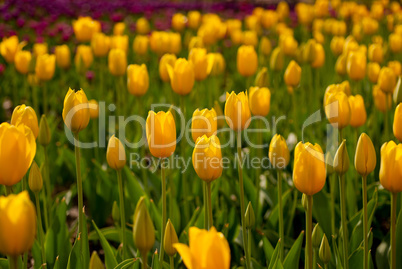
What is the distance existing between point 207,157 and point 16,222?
63 cm

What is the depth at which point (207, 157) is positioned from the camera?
154 cm

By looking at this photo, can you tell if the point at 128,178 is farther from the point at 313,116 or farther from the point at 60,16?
the point at 60,16

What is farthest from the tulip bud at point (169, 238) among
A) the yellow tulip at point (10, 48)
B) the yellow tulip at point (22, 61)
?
the yellow tulip at point (10, 48)

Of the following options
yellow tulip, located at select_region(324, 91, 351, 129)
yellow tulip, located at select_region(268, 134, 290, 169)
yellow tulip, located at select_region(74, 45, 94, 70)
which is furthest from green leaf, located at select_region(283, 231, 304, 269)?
yellow tulip, located at select_region(74, 45, 94, 70)

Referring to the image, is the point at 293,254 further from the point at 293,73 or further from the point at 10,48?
the point at 10,48

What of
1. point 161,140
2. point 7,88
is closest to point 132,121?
point 7,88

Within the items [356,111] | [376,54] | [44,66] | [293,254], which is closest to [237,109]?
[293,254]

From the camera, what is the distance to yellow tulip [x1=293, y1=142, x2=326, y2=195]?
149cm

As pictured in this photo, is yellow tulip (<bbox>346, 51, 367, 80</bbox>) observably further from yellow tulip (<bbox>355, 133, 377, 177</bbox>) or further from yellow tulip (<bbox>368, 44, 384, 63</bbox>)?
yellow tulip (<bbox>355, 133, 377, 177</bbox>)

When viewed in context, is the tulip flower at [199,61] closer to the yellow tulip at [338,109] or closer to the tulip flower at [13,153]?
the yellow tulip at [338,109]

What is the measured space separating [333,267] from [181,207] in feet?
2.71

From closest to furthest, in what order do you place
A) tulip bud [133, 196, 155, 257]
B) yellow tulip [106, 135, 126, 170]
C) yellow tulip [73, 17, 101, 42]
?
tulip bud [133, 196, 155, 257], yellow tulip [106, 135, 126, 170], yellow tulip [73, 17, 101, 42]

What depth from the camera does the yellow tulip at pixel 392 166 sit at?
148 centimetres

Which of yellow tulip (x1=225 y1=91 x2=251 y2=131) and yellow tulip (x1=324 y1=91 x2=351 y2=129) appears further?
yellow tulip (x1=324 y1=91 x2=351 y2=129)
